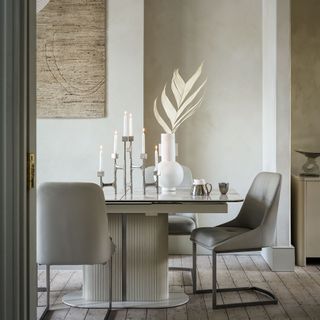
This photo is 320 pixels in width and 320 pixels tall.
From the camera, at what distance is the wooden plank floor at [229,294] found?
345 centimetres

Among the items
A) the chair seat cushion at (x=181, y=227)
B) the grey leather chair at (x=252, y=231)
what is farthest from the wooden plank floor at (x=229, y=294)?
the chair seat cushion at (x=181, y=227)

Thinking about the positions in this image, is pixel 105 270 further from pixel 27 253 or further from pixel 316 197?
pixel 27 253

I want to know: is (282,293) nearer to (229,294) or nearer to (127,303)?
(229,294)

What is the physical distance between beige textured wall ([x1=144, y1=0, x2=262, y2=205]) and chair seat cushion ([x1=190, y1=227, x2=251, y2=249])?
1.57 meters

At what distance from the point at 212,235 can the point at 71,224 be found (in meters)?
0.98

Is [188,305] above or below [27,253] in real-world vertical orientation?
below

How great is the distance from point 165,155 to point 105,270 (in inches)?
33.4

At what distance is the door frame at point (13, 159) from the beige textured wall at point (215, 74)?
4.12 metres

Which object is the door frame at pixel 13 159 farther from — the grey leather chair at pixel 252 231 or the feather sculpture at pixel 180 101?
the feather sculpture at pixel 180 101

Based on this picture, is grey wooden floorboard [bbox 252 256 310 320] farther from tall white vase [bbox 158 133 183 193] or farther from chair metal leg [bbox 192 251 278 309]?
tall white vase [bbox 158 133 183 193]

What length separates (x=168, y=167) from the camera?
12.7 feet

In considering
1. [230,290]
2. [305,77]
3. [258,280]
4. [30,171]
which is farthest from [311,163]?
[30,171]

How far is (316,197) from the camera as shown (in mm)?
4828

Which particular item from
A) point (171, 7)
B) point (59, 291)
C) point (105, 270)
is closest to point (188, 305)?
point (105, 270)
